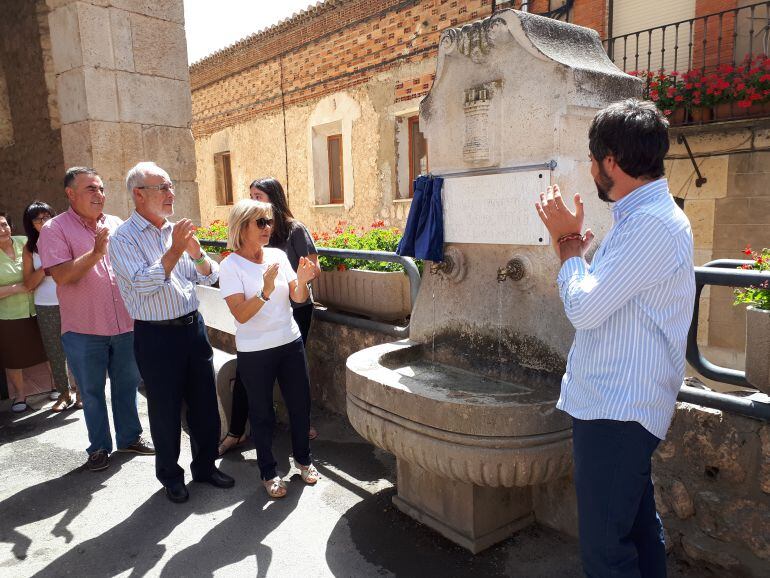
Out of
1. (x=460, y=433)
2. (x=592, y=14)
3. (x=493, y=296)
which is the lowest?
(x=460, y=433)

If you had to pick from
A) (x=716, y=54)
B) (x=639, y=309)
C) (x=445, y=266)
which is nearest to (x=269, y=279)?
(x=445, y=266)

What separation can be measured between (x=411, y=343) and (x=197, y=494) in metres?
1.53

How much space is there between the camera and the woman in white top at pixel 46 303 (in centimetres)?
460

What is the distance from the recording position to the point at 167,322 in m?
3.20

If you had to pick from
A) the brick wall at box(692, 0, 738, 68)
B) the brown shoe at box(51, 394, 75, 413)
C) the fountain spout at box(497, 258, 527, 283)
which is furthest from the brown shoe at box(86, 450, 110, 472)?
the brick wall at box(692, 0, 738, 68)

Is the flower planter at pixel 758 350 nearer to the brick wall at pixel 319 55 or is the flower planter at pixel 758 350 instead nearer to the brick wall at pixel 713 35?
the brick wall at pixel 713 35

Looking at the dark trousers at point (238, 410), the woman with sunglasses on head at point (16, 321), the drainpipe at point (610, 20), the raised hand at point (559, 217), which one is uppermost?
the drainpipe at point (610, 20)

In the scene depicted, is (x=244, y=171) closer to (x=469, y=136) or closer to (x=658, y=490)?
(x=469, y=136)

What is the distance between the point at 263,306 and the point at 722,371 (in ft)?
7.32

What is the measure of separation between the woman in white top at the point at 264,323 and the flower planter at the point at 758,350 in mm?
2160

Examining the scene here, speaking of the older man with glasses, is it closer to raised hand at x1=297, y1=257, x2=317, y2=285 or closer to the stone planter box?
raised hand at x1=297, y1=257, x2=317, y2=285

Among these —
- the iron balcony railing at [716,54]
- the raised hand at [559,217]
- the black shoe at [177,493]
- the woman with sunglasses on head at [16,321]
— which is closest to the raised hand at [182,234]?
the black shoe at [177,493]

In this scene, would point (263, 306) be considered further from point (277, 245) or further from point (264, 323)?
point (277, 245)

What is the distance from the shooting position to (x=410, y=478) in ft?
10.0
